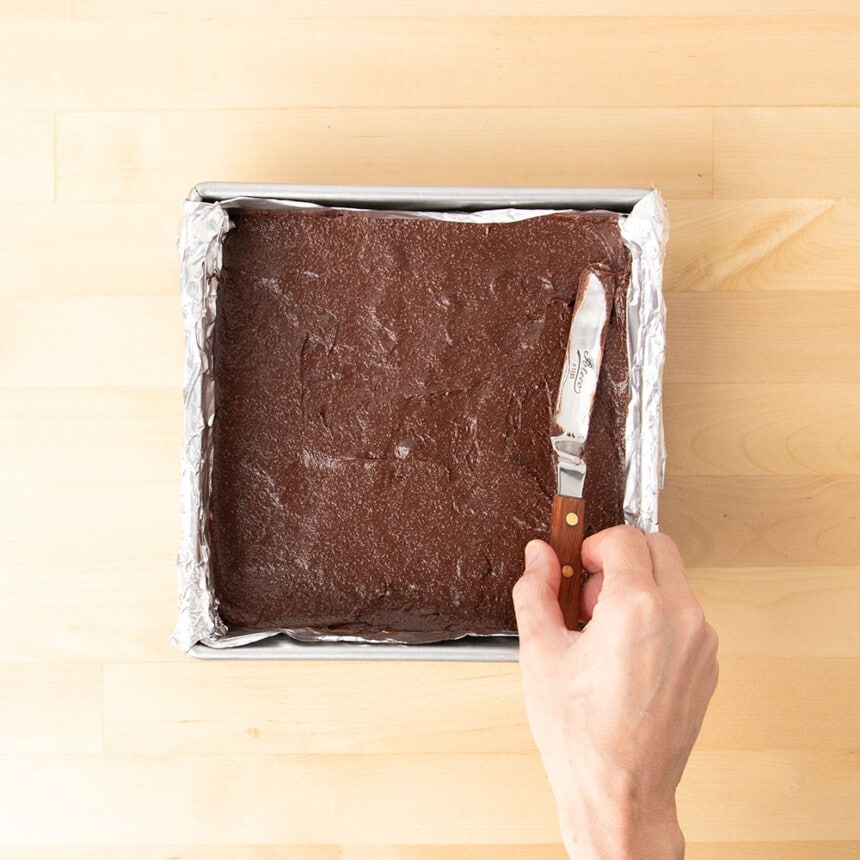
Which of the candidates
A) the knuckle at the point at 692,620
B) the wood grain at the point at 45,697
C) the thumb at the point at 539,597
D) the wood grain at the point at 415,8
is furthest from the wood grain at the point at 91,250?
the knuckle at the point at 692,620

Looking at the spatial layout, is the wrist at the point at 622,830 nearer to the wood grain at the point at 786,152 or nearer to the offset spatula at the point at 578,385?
the offset spatula at the point at 578,385

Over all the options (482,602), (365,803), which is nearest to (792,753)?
(482,602)

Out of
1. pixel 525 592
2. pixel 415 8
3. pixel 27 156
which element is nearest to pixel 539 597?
pixel 525 592

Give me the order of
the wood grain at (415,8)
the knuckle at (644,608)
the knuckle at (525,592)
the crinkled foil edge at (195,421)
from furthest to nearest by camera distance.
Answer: the wood grain at (415,8), the crinkled foil edge at (195,421), the knuckle at (525,592), the knuckle at (644,608)

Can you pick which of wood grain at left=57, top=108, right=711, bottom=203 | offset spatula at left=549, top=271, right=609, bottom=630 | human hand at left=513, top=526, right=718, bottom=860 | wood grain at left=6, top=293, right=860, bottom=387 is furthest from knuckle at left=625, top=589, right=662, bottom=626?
wood grain at left=57, top=108, right=711, bottom=203

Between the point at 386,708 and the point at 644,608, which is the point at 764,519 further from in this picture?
the point at 386,708

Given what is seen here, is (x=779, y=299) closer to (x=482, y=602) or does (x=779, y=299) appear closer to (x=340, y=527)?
(x=482, y=602)
